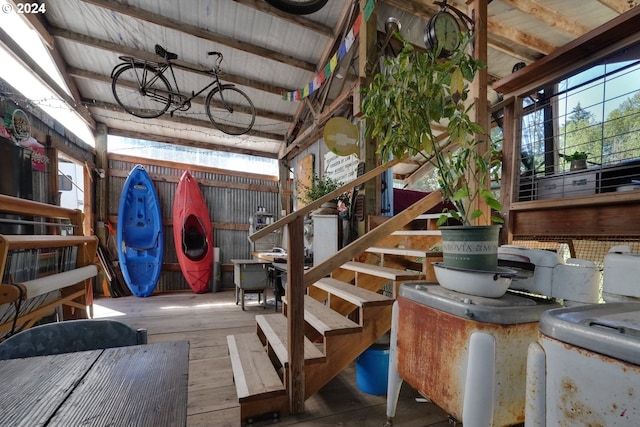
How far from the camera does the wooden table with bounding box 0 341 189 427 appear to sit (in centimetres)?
56

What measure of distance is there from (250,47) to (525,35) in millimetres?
3640

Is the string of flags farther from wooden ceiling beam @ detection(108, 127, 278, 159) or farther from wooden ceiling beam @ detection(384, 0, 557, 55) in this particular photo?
wooden ceiling beam @ detection(108, 127, 278, 159)

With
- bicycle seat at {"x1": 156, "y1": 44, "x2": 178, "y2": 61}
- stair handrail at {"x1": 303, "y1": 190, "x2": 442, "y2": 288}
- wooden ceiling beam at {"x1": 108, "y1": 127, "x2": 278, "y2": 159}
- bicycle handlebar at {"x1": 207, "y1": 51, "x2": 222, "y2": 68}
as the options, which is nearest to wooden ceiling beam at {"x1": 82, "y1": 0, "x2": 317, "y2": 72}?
bicycle handlebar at {"x1": 207, "y1": 51, "x2": 222, "y2": 68}

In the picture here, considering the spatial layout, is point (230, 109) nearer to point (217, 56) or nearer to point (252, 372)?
point (217, 56)

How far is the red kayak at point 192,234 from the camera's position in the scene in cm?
489

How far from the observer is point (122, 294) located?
15.1ft

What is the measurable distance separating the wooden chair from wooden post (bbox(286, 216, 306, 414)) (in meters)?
0.68

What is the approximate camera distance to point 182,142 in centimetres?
541

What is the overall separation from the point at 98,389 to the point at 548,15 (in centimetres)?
487

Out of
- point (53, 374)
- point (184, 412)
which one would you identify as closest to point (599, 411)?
point (184, 412)

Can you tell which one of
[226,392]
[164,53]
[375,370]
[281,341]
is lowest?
[226,392]

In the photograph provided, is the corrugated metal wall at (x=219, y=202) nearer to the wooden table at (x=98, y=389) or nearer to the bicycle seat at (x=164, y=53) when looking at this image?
the bicycle seat at (x=164, y=53)

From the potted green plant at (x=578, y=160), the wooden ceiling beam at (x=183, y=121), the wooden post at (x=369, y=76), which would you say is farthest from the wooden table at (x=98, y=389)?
the wooden ceiling beam at (x=183, y=121)

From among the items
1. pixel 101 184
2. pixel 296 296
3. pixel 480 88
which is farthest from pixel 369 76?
pixel 101 184
